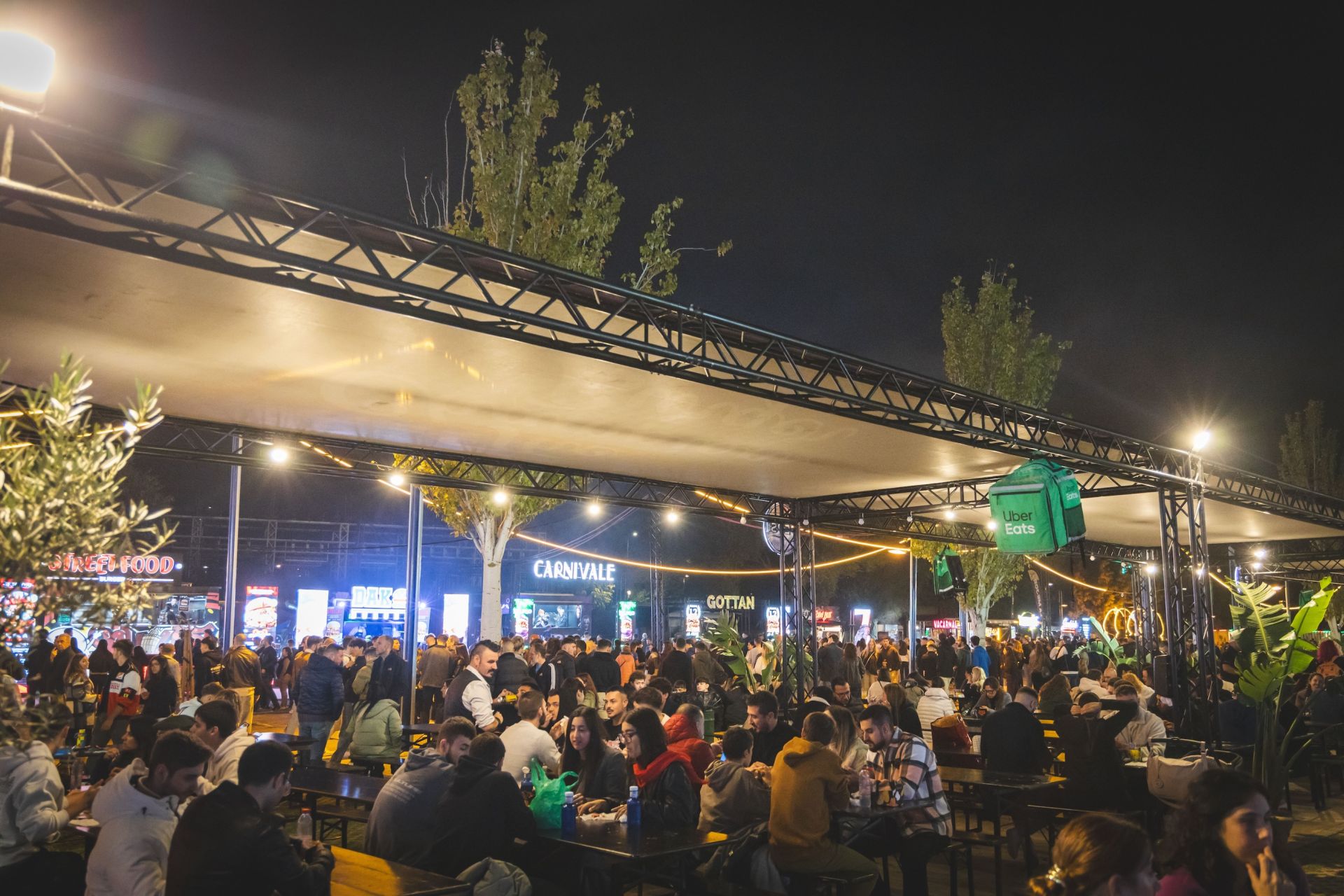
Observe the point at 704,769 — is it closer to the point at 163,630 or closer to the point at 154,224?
the point at 154,224

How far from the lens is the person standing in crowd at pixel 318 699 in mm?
9953

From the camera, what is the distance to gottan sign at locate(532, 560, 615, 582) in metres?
34.6

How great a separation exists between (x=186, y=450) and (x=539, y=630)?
76.4 ft

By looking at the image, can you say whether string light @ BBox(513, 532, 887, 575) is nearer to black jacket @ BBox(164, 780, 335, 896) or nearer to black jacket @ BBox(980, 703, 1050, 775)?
black jacket @ BBox(980, 703, 1050, 775)

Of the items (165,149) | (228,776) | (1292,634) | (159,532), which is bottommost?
(228,776)

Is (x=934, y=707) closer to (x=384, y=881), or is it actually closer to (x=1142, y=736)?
(x=1142, y=736)

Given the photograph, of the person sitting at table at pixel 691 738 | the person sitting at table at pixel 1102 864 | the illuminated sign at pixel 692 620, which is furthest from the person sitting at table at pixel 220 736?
the illuminated sign at pixel 692 620

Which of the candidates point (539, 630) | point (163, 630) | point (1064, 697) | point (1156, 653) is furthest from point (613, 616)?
point (1064, 697)

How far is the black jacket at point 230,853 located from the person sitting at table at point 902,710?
5.69 metres

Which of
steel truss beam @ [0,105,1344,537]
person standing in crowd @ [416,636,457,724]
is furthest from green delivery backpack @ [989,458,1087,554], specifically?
person standing in crowd @ [416,636,457,724]

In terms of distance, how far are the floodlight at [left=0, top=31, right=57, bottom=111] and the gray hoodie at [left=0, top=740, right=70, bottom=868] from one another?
298 cm

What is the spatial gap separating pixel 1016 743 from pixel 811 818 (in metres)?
3.24

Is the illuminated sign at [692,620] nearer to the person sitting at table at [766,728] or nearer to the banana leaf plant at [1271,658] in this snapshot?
the banana leaf plant at [1271,658]

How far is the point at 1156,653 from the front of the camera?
16297 millimetres
